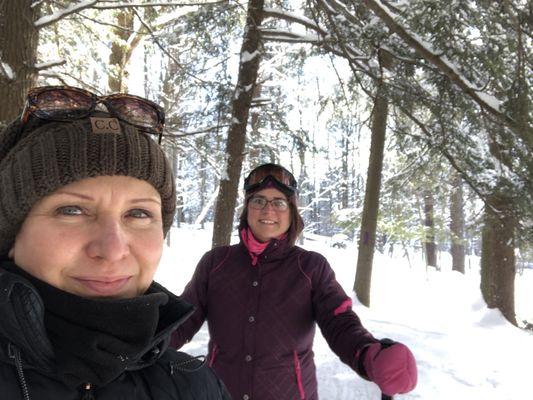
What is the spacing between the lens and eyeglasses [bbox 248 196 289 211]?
2.75 m

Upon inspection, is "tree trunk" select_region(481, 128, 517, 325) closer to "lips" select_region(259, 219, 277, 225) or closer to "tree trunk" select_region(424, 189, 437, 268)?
"tree trunk" select_region(424, 189, 437, 268)

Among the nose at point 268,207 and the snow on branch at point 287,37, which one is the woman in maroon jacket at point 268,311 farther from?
the snow on branch at point 287,37

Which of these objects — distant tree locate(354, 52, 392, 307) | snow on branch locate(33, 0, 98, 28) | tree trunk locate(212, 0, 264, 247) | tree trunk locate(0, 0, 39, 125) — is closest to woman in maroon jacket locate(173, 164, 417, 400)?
tree trunk locate(0, 0, 39, 125)

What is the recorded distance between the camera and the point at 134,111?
1.41 metres

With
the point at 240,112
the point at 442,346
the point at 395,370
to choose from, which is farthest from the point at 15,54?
the point at 442,346

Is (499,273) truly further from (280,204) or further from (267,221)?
(267,221)

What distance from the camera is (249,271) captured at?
2.51 m

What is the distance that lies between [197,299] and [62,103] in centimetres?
152

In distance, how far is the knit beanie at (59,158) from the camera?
1146mm

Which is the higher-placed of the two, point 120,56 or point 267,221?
point 120,56

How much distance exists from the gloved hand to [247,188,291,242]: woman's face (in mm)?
1106

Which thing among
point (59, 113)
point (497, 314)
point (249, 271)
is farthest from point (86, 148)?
point (497, 314)

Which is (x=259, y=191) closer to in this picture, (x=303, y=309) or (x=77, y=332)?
(x=303, y=309)

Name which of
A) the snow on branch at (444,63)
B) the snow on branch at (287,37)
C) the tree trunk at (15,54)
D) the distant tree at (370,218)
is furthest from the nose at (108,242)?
the distant tree at (370,218)
